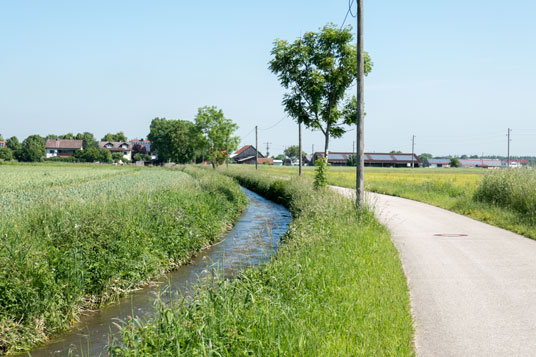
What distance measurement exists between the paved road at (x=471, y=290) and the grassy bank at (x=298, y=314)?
1.23 ft

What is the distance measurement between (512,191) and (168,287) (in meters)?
13.5

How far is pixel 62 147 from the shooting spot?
148250mm

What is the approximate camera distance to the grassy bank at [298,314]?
4.36 m

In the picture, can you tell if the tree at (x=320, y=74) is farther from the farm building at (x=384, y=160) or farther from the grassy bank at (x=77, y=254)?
the farm building at (x=384, y=160)

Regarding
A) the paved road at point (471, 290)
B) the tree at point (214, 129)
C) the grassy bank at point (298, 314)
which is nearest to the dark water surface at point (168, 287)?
the grassy bank at point (298, 314)

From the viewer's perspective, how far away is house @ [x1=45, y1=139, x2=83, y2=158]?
14625 cm

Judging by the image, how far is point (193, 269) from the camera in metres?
11.9

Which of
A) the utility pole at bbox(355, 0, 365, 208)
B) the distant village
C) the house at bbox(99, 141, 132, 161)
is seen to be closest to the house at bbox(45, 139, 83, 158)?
the distant village

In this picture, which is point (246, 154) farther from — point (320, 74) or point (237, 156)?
point (320, 74)

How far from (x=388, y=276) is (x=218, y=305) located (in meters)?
3.15

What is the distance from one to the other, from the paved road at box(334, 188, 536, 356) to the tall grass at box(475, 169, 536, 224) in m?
2.56

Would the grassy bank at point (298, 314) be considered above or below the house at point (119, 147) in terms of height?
below

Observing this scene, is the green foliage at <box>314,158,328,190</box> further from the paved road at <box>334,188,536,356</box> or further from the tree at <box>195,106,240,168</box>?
the tree at <box>195,106,240,168</box>

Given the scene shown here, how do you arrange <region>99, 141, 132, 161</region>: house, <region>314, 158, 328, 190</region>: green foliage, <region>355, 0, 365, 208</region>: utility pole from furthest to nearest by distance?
<region>99, 141, 132, 161</region>: house, <region>314, 158, 328, 190</region>: green foliage, <region>355, 0, 365, 208</region>: utility pole
